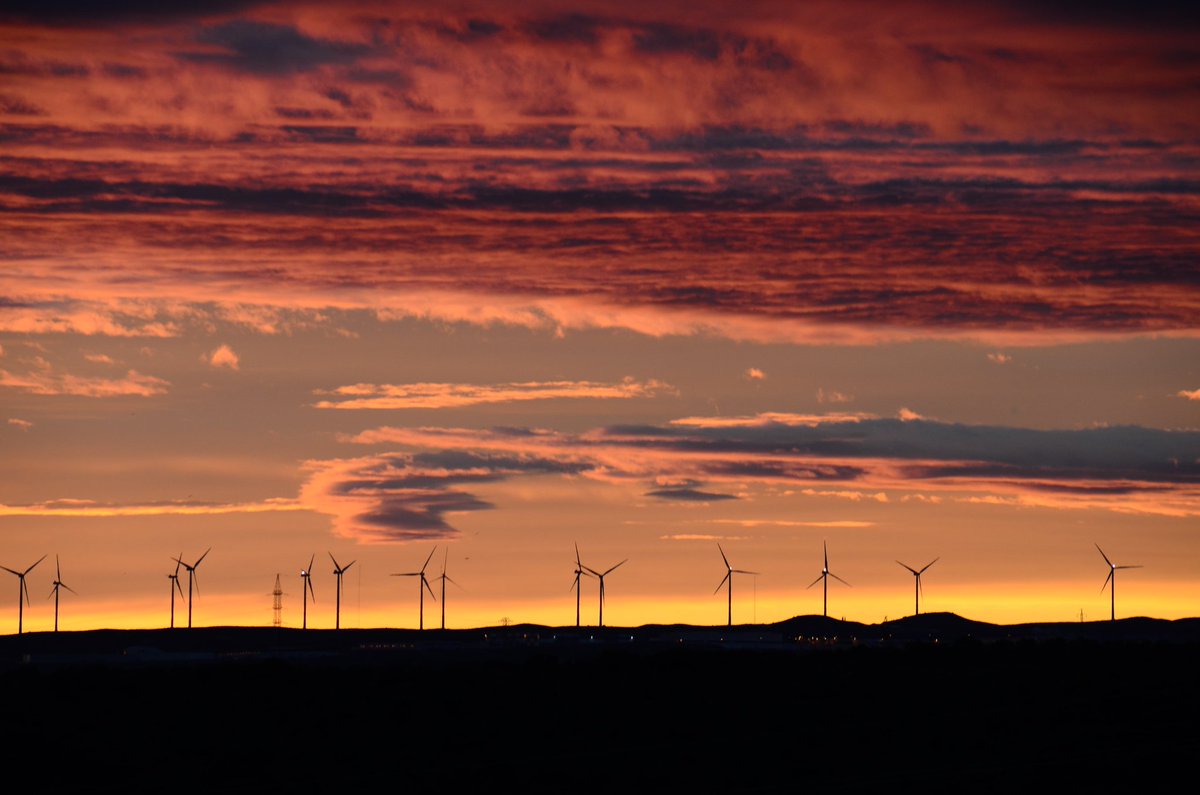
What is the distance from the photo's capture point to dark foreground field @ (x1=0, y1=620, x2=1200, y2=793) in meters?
78.7

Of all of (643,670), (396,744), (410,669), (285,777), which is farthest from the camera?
(410,669)

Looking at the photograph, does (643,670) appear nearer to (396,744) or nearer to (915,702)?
(915,702)

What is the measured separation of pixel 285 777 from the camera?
266 feet

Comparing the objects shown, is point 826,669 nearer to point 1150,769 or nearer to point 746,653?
point 746,653

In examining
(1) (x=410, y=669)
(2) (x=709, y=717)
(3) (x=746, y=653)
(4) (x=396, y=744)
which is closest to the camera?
(4) (x=396, y=744)

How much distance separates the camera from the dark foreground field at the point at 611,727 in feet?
258

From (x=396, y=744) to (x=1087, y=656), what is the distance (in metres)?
88.3

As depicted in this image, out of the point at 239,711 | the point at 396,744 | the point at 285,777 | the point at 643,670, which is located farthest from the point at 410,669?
the point at 285,777

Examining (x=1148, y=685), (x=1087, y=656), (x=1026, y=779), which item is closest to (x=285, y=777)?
(x=1026, y=779)

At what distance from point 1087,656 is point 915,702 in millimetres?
57983

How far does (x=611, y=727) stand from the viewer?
9638 centimetres

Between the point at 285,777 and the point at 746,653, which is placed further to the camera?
the point at 746,653

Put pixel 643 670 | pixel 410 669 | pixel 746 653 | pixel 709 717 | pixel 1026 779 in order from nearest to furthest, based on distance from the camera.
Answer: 1. pixel 1026 779
2. pixel 709 717
3. pixel 643 670
4. pixel 410 669
5. pixel 746 653

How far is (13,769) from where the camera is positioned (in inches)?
3290
